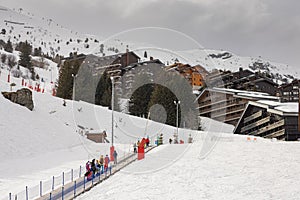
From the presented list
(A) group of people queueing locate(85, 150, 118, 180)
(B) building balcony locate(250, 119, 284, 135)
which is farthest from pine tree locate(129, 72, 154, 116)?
(A) group of people queueing locate(85, 150, 118, 180)

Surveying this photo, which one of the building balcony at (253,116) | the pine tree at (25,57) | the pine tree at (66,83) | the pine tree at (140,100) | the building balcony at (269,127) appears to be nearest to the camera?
the building balcony at (269,127)

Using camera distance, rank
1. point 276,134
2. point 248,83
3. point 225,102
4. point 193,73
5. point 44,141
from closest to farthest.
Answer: point 44,141 → point 276,134 → point 225,102 → point 193,73 → point 248,83

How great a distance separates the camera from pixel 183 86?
166 ft

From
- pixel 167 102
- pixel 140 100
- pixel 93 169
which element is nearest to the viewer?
pixel 93 169

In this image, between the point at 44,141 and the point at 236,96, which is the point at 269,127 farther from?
the point at 44,141

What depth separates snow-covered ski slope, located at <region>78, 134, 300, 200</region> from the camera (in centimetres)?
1388

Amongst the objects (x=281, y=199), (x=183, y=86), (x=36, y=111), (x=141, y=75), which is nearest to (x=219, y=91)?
(x=183, y=86)

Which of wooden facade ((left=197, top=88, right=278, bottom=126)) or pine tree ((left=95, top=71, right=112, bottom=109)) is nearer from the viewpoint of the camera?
wooden facade ((left=197, top=88, right=278, bottom=126))

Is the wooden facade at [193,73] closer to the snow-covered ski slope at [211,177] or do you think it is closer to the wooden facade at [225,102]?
the wooden facade at [225,102]

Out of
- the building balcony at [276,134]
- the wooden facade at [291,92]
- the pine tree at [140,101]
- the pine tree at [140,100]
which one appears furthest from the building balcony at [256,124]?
the pine tree at [140,101]

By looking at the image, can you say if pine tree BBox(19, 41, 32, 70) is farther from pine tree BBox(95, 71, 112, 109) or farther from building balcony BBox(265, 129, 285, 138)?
building balcony BBox(265, 129, 285, 138)

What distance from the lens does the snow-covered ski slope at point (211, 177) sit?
13883mm

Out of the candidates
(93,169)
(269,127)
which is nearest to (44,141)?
(93,169)

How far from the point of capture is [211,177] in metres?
16.8
